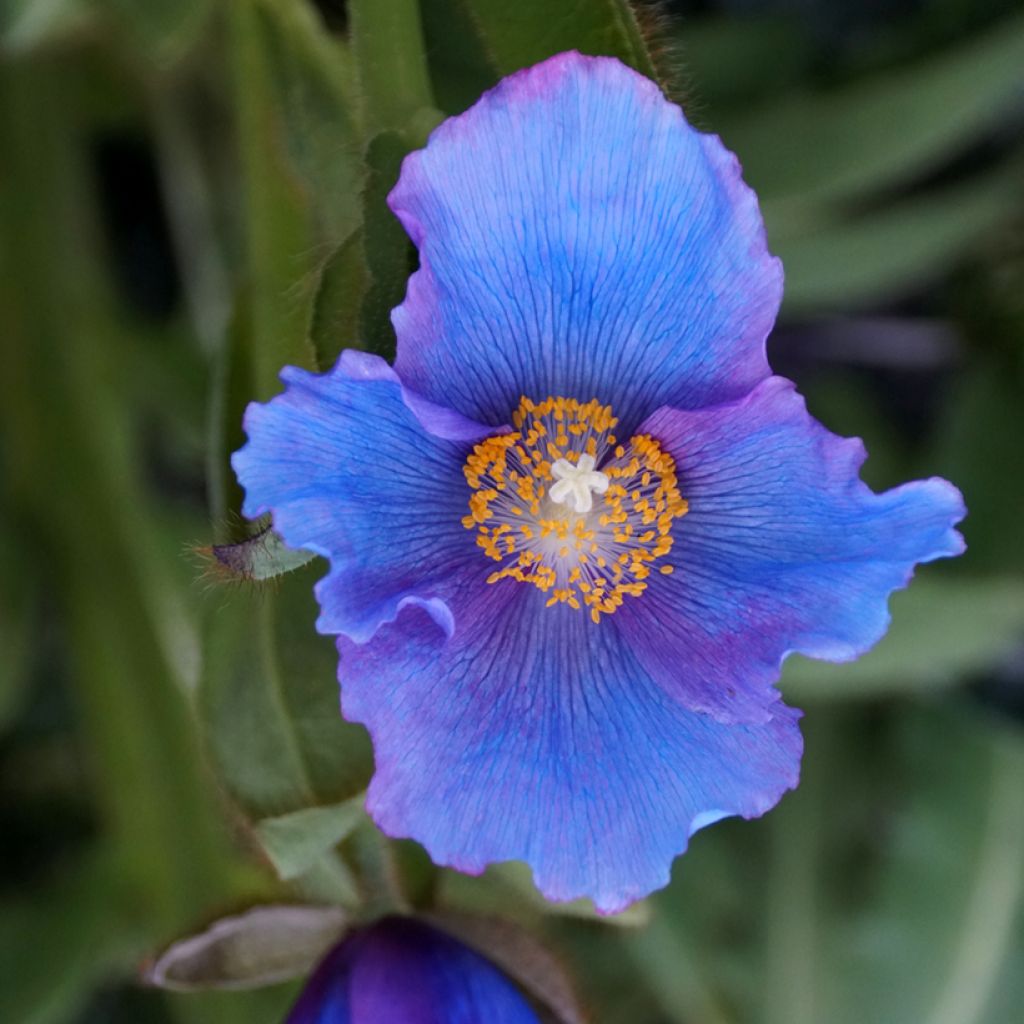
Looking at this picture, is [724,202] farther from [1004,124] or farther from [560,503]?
[1004,124]

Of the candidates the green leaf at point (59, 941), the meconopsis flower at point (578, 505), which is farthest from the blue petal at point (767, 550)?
the green leaf at point (59, 941)

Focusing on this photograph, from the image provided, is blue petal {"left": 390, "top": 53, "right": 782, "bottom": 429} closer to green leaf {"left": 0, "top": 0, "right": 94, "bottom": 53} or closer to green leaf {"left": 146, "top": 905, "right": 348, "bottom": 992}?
green leaf {"left": 146, "top": 905, "right": 348, "bottom": 992}

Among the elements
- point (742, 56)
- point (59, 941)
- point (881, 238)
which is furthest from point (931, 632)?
point (59, 941)

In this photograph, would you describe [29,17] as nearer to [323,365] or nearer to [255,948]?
[323,365]

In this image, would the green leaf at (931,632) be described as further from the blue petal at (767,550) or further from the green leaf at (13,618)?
the green leaf at (13,618)

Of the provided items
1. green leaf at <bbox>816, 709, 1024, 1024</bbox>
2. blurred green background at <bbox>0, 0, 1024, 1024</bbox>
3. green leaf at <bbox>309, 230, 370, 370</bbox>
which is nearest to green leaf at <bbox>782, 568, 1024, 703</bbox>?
blurred green background at <bbox>0, 0, 1024, 1024</bbox>

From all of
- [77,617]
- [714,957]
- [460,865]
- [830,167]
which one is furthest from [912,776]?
[460,865]

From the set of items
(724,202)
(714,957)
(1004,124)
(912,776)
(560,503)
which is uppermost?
(724,202)
